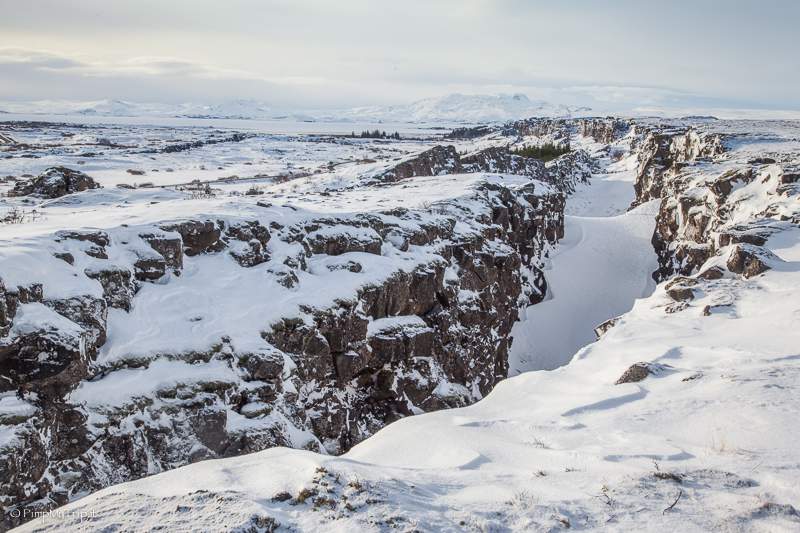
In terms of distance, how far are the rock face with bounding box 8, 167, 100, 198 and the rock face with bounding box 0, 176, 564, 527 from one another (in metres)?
12.0

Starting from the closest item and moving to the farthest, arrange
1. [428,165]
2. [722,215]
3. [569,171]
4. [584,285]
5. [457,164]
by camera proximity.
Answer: [722,215], [584,285], [428,165], [457,164], [569,171]

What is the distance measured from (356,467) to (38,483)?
7133 mm

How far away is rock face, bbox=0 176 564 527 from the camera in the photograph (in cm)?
992

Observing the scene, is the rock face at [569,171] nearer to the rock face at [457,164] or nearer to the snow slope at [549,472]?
the rock face at [457,164]

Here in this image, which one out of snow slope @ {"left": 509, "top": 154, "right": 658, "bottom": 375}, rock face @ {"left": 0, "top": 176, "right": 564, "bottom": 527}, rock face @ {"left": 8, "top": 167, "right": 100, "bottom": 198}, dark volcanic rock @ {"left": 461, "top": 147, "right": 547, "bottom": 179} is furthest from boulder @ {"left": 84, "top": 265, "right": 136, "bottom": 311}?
dark volcanic rock @ {"left": 461, "top": 147, "right": 547, "bottom": 179}

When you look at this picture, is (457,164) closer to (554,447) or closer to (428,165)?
(428,165)

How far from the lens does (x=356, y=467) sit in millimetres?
6145

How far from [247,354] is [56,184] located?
16843mm

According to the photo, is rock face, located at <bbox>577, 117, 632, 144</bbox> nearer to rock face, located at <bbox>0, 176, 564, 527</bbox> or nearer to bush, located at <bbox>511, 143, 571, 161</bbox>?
bush, located at <bbox>511, 143, 571, 161</bbox>

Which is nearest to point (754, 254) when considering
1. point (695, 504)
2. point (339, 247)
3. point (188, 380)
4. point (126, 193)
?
point (339, 247)

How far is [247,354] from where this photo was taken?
13.0 meters

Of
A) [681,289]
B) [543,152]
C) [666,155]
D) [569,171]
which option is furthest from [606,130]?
[681,289]

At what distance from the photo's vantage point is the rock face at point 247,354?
32.6 ft

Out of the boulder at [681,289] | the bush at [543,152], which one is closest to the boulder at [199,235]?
the boulder at [681,289]
